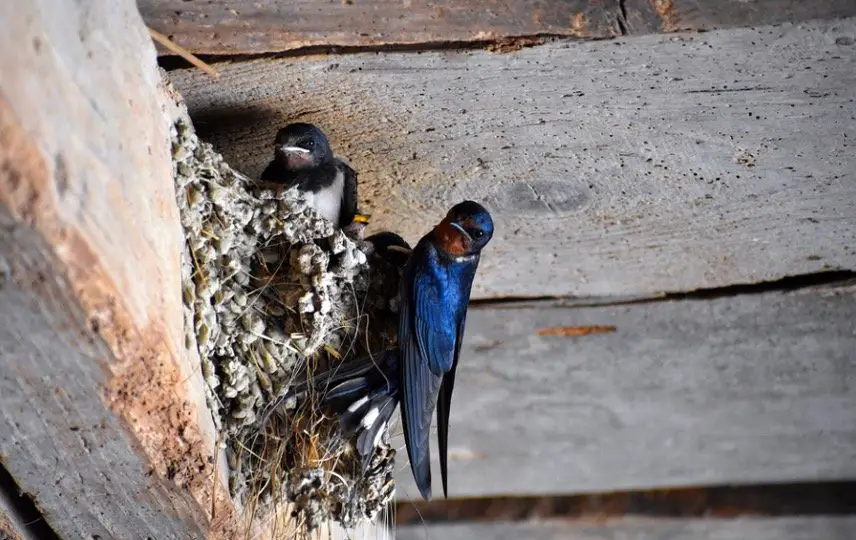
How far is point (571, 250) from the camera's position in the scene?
2.07 metres

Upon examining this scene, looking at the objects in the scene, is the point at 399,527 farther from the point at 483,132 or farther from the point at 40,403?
the point at 40,403

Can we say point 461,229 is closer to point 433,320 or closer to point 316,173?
point 433,320

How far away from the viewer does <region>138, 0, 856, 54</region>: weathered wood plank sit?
131 cm

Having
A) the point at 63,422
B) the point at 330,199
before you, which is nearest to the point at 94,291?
the point at 63,422

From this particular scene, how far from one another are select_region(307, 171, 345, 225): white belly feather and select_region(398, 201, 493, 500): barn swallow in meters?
0.16

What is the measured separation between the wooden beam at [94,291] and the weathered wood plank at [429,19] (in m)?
0.13

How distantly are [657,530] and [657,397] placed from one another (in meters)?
0.35

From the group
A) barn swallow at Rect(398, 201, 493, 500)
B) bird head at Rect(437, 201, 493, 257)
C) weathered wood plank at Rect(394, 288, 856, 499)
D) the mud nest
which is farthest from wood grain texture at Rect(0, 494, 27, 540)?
weathered wood plank at Rect(394, 288, 856, 499)

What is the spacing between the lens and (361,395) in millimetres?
1615

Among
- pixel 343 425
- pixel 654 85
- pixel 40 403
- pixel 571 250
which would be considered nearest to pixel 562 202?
pixel 571 250

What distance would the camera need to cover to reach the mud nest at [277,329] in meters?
1.44

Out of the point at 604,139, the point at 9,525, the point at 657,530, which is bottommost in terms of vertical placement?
the point at 657,530

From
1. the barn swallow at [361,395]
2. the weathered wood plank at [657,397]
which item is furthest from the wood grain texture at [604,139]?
the barn swallow at [361,395]

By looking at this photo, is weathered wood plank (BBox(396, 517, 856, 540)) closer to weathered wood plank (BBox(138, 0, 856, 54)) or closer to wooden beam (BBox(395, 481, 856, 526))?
wooden beam (BBox(395, 481, 856, 526))
